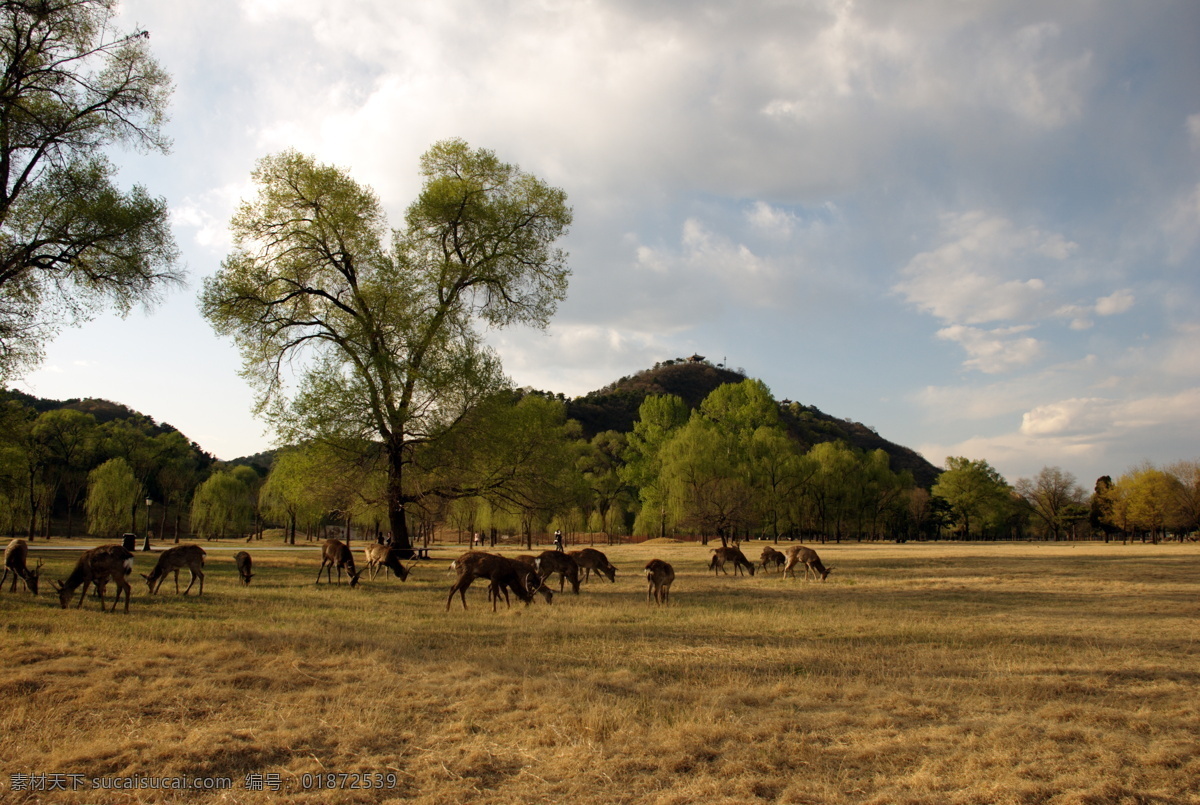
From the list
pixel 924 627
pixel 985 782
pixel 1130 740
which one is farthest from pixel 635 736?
pixel 924 627

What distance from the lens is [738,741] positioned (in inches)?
234

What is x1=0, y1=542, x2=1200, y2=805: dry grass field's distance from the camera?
504 cm

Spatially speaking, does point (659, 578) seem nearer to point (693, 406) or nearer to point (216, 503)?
point (216, 503)

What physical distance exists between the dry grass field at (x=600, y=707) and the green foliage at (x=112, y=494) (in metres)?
45.3

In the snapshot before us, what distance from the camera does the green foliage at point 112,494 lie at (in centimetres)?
5131

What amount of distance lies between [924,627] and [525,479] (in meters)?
17.3

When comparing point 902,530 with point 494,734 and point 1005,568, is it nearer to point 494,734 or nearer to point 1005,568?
point 1005,568

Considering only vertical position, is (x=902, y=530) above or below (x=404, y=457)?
below

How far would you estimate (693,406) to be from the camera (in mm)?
150875

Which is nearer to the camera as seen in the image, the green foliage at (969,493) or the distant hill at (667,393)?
the green foliage at (969,493)

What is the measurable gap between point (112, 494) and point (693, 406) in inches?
4551

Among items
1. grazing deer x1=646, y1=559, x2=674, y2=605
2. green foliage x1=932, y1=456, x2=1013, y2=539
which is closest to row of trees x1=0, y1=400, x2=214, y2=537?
grazing deer x1=646, y1=559, x2=674, y2=605

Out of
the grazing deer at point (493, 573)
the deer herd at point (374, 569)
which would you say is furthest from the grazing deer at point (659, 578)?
the grazing deer at point (493, 573)

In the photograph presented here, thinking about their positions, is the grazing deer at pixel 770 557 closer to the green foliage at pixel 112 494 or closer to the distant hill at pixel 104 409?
the green foliage at pixel 112 494
